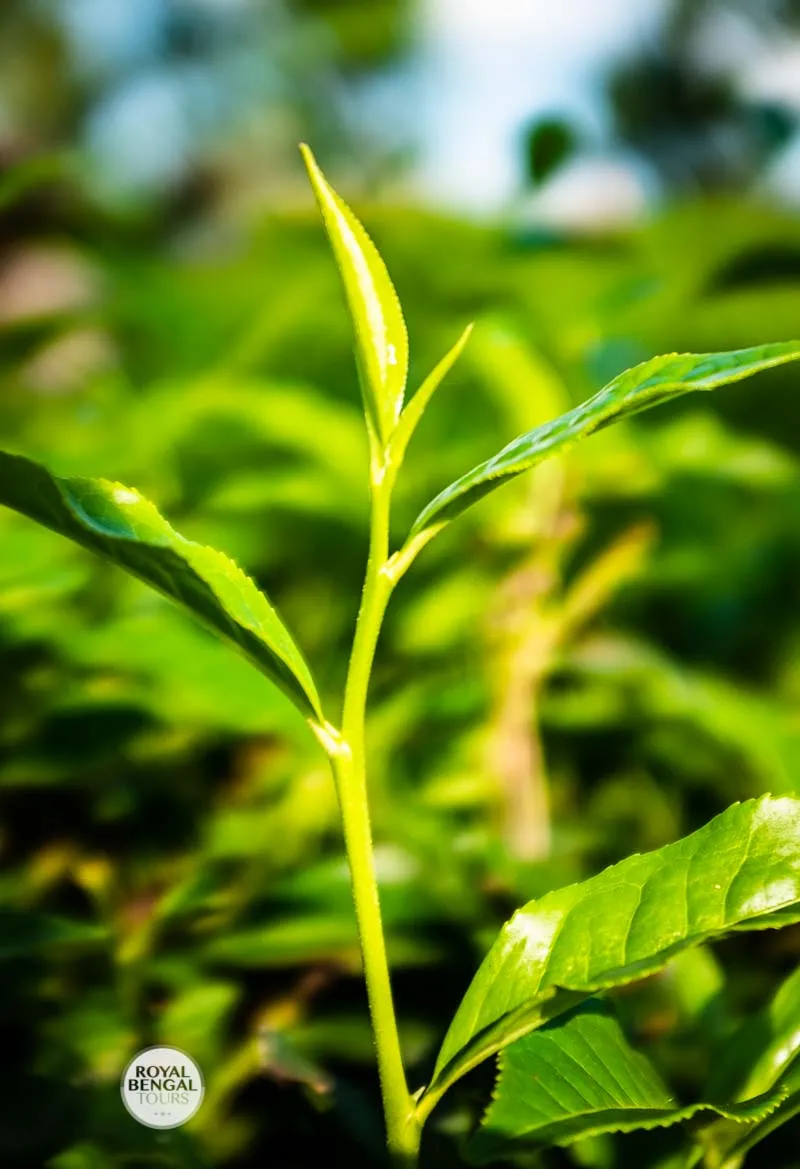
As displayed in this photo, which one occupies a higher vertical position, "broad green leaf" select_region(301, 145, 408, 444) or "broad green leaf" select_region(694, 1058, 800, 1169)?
"broad green leaf" select_region(301, 145, 408, 444)

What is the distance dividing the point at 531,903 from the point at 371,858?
6 cm

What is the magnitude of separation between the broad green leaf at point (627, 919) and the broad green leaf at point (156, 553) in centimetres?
12

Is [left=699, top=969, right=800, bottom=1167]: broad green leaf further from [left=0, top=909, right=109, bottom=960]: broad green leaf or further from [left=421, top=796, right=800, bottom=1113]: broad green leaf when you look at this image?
[left=0, top=909, right=109, bottom=960]: broad green leaf

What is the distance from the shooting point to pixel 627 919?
0.34 m

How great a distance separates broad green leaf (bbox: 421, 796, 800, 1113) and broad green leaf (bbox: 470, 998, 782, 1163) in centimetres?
2

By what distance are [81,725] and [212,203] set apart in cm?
1121

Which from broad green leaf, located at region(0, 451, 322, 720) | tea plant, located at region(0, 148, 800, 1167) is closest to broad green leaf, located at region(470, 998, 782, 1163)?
tea plant, located at region(0, 148, 800, 1167)

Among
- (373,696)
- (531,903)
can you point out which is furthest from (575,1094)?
(373,696)

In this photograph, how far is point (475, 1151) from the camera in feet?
1.09

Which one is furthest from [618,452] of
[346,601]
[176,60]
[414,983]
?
[176,60]

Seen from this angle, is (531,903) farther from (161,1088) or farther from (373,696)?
(373,696)

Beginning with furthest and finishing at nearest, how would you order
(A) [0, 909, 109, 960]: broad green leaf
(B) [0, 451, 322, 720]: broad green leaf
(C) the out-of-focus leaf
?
1. (C) the out-of-focus leaf
2. (A) [0, 909, 109, 960]: broad green leaf
3. (B) [0, 451, 322, 720]: broad green leaf

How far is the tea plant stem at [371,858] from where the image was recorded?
34cm

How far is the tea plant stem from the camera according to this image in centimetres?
34
